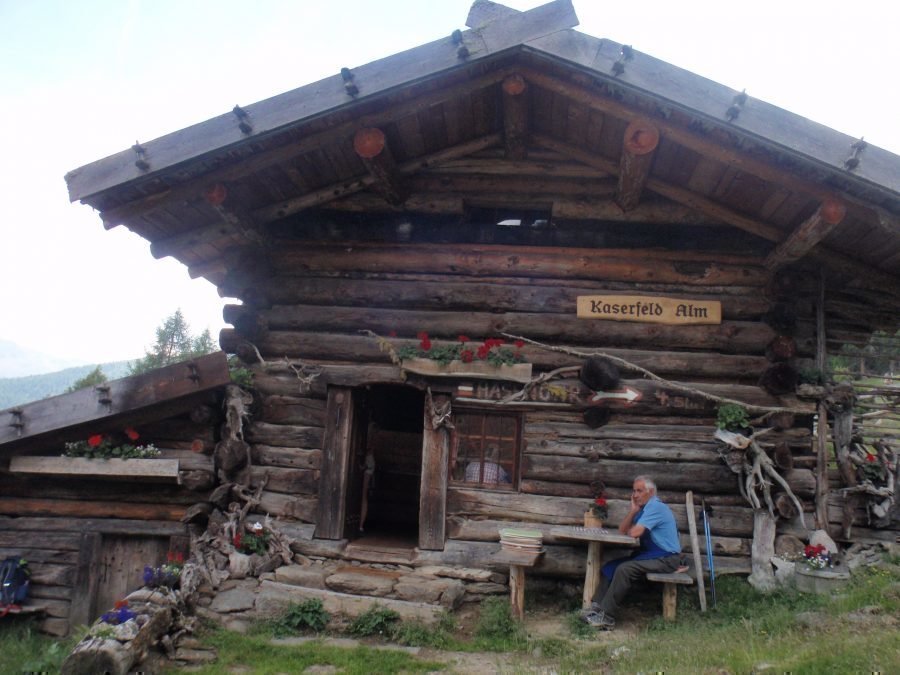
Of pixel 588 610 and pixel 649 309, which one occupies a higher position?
pixel 649 309

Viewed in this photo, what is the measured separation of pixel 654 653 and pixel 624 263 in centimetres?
478

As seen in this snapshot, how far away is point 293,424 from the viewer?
876 cm

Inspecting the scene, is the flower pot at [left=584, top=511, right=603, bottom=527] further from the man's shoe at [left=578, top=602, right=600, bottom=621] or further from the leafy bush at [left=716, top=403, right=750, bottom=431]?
the leafy bush at [left=716, top=403, right=750, bottom=431]

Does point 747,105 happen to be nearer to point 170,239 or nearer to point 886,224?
point 886,224

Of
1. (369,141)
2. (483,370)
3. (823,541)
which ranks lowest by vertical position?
(823,541)

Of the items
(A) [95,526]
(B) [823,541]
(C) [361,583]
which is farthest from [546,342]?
(A) [95,526]

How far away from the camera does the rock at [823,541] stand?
24.0ft

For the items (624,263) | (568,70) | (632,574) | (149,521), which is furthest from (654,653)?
(149,521)

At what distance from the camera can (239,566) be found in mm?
7664

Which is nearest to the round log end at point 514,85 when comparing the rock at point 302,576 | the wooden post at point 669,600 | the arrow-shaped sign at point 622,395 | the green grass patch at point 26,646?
the arrow-shaped sign at point 622,395

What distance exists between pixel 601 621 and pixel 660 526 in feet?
3.96

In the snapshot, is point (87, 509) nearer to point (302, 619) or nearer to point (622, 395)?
point (302, 619)

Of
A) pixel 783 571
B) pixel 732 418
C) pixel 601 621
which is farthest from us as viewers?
pixel 732 418

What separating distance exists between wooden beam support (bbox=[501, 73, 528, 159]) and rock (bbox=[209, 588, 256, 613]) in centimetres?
638
